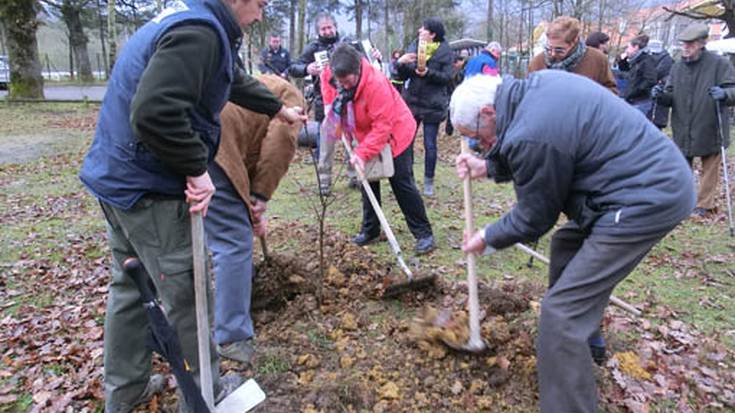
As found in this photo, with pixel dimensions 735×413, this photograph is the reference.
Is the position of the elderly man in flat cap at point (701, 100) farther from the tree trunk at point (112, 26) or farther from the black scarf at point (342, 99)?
the tree trunk at point (112, 26)

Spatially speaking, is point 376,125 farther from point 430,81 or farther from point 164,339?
point 164,339

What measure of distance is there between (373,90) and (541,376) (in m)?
2.74

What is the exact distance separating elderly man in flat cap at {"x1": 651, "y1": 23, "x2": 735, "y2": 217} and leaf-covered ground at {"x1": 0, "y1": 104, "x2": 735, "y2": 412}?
799 millimetres

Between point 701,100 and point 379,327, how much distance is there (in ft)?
16.6

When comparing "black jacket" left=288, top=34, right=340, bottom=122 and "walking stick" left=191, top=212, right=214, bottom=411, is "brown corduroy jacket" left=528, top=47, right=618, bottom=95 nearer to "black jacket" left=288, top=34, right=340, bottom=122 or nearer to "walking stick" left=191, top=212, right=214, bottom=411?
"black jacket" left=288, top=34, right=340, bottom=122

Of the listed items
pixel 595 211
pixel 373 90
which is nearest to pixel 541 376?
Result: pixel 595 211

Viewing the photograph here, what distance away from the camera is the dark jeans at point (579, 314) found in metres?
2.21

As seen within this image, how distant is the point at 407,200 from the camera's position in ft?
15.9

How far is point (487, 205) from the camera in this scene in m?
6.61

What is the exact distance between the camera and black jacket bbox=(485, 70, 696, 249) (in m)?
2.11

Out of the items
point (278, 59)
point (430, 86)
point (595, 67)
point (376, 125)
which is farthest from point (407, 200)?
point (278, 59)

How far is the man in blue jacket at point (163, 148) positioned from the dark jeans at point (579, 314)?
1584 mm

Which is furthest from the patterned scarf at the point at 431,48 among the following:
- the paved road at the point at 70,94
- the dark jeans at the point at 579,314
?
the paved road at the point at 70,94

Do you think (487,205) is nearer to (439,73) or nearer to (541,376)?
(439,73)
